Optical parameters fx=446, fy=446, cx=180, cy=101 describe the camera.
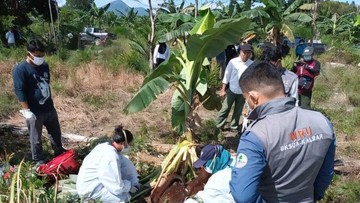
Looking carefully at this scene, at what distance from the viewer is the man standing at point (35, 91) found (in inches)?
200

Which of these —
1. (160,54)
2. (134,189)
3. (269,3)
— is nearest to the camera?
(134,189)

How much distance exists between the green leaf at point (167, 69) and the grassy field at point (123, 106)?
1.10m

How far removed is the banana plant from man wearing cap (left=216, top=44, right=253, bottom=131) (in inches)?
39.9

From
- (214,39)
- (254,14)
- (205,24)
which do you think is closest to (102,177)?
(214,39)

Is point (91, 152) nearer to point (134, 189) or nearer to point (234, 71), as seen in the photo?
point (134, 189)

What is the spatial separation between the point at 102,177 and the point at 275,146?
102 inches

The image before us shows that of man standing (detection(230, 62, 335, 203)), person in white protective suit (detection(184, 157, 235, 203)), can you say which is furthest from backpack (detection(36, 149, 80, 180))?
man standing (detection(230, 62, 335, 203))

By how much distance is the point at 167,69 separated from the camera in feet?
17.6

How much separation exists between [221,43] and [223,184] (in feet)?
6.68

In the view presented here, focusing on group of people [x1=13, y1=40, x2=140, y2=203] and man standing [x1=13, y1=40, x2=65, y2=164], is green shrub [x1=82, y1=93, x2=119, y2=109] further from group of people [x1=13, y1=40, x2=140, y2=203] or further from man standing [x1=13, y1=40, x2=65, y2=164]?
man standing [x1=13, y1=40, x2=65, y2=164]

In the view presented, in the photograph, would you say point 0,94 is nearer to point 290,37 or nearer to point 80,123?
point 80,123

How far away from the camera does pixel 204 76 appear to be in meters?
5.47

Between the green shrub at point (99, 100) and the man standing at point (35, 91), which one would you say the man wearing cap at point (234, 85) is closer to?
the man standing at point (35, 91)

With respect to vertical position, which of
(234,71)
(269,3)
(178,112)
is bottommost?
(178,112)
